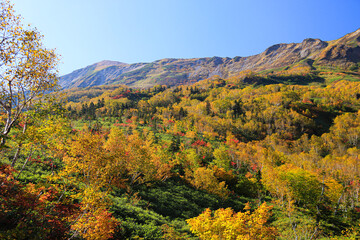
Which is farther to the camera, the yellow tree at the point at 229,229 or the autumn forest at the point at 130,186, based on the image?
the yellow tree at the point at 229,229

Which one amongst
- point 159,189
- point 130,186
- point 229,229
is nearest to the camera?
point 229,229

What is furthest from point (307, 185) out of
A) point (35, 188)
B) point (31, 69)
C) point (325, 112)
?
point (325, 112)

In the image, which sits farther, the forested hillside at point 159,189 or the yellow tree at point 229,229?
the yellow tree at point 229,229

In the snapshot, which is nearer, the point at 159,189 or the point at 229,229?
the point at 229,229

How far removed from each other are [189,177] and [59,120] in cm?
4307

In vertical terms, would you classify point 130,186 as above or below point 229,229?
A: below

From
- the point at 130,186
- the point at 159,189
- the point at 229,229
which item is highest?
the point at 229,229

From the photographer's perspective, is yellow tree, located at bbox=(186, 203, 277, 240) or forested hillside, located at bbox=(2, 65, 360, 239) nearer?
forested hillside, located at bbox=(2, 65, 360, 239)

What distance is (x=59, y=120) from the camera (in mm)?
15094

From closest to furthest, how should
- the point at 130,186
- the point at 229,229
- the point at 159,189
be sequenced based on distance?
the point at 229,229
the point at 130,186
the point at 159,189

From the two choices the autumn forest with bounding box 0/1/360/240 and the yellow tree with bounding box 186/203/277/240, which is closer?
the autumn forest with bounding box 0/1/360/240

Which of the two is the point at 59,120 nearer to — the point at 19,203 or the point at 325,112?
the point at 19,203

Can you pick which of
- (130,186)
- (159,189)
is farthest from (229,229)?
(159,189)

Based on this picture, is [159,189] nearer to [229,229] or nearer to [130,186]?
[130,186]
